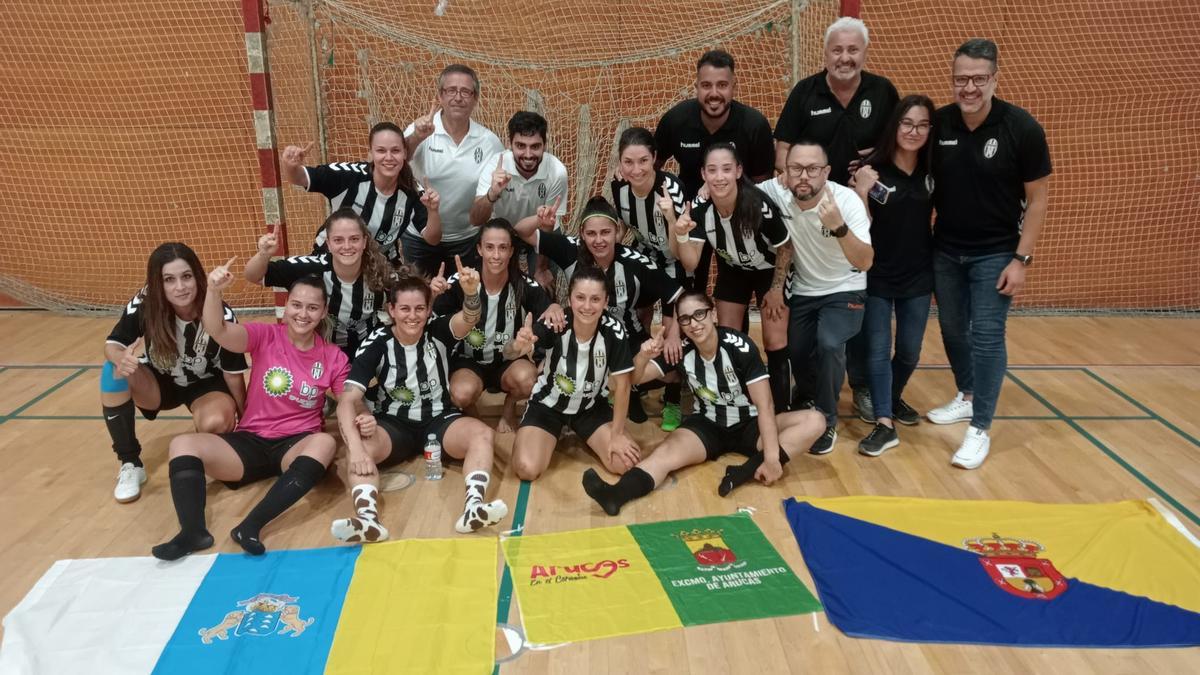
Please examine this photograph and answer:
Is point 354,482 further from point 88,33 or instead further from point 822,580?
point 88,33

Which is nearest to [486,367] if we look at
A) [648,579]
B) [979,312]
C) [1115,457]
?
[648,579]

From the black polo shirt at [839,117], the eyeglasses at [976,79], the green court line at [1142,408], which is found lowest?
the green court line at [1142,408]

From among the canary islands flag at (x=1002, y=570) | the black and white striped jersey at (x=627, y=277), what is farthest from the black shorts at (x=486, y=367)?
the canary islands flag at (x=1002, y=570)

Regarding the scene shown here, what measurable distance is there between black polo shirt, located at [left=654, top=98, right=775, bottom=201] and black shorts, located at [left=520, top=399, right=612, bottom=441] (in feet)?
4.19

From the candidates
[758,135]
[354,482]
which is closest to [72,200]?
[354,482]

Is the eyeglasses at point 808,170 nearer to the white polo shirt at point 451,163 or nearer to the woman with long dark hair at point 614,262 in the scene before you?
the woman with long dark hair at point 614,262

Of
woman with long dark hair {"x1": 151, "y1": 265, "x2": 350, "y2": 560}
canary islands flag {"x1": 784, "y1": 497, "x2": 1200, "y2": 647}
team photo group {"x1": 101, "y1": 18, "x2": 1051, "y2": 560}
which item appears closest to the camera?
canary islands flag {"x1": 784, "y1": 497, "x2": 1200, "y2": 647}

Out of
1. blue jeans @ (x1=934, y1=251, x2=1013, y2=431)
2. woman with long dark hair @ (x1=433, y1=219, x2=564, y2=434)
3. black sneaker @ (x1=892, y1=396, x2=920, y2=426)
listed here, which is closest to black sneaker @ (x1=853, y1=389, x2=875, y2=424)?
black sneaker @ (x1=892, y1=396, x2=920, y2=426)

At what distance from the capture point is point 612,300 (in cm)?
452

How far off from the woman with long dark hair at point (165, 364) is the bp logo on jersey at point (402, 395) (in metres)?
0.74

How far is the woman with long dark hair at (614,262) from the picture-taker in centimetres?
426

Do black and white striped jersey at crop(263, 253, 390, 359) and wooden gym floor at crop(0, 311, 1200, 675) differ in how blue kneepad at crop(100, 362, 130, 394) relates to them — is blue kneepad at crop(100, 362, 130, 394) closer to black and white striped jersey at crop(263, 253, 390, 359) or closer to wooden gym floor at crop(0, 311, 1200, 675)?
wooden gym floor at crop(0, 311, 1200, 675)

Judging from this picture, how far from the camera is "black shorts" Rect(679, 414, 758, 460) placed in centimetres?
→ 416

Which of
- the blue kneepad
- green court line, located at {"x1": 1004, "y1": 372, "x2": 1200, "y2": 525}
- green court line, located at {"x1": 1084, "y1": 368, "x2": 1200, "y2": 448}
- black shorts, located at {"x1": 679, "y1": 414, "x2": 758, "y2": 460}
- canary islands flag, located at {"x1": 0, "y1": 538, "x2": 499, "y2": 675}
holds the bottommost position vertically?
canary islands flag, located at {"x1": 0, "y1": 538, "x2": 499, "y2": 675}
